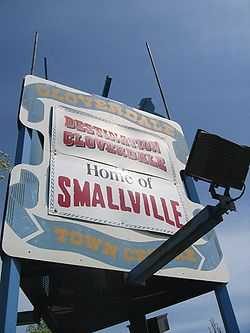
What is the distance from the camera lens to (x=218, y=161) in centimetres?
303

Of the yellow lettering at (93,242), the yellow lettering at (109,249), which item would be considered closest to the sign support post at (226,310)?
the yellow lettering at (109,249)

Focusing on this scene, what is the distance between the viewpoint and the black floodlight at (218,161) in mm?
2967

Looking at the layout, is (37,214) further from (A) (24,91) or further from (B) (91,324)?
(B) (91,324)

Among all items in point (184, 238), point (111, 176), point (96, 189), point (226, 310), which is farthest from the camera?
point (111, 176)

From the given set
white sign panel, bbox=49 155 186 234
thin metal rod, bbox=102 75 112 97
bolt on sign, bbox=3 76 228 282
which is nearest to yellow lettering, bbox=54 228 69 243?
bolt on sign, bbox=3 76 228 282

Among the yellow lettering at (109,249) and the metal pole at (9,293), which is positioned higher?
the yellow lettering at (109,249)

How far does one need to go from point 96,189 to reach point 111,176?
415mm

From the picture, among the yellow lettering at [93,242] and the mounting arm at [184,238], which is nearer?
the mounting arm at [184,238]

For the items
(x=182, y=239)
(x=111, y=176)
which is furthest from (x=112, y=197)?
(x=182, y=239)

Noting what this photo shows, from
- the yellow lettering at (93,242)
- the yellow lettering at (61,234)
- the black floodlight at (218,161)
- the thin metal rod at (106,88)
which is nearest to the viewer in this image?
the black floodlight at (218,161)

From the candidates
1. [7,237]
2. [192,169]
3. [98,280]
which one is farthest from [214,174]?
[98,280]

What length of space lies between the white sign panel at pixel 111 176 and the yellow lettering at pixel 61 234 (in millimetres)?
228

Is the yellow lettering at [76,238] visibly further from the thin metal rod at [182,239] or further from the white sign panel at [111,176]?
the thin metal rod at [182,239]

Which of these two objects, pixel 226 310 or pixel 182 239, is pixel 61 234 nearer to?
pixel 182 239
